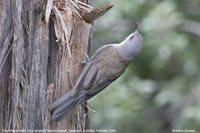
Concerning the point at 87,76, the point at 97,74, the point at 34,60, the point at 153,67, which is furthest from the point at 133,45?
the point at 153,67

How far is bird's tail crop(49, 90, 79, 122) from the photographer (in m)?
4.41

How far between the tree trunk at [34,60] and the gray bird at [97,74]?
0.06 metres

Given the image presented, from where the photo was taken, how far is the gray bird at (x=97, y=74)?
4.48 metres

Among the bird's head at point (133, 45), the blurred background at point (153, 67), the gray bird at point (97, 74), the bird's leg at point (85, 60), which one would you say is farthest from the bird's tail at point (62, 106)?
the blurred background at point (153, 67)

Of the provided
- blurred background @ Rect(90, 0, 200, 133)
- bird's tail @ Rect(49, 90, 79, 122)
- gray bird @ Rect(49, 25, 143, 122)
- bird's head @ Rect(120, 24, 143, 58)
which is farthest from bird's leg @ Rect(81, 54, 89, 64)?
blurred background @ Rect(90, 0, 200, 133)

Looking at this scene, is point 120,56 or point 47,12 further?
point 120,56

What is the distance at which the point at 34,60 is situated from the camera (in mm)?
4352

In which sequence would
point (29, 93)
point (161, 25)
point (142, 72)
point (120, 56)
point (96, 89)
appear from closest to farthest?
point (29, 93)
point (96, 89)
point (120, 56)
point (161, 25)
point (142, 72)

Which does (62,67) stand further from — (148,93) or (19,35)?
(148,93)

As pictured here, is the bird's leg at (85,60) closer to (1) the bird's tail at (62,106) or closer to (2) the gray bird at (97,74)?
(2) the gray bird at (97,74)

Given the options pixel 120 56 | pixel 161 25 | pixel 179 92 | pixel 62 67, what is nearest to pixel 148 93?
pixel 179 92

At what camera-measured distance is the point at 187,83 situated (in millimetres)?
7230

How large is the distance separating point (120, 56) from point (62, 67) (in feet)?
2.91

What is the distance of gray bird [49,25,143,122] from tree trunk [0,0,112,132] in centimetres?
6
